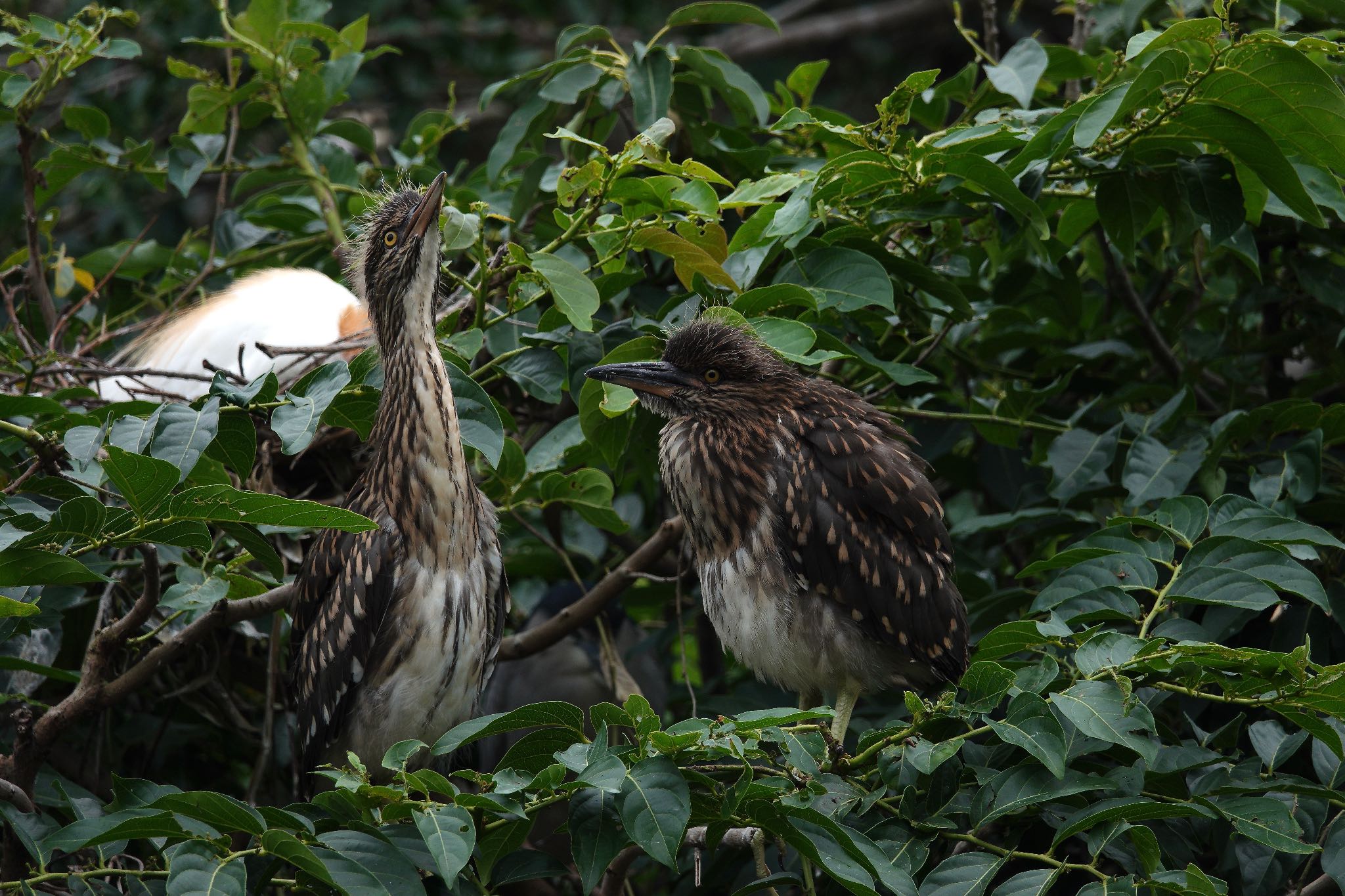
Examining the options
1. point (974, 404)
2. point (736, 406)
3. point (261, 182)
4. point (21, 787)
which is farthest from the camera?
Answer: point (261, 182)

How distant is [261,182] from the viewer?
3.78 meters

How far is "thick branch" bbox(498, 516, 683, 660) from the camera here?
3030mm

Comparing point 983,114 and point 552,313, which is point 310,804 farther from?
point 983,114

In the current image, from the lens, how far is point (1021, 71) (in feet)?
9.47

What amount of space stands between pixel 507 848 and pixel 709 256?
1.28 meters

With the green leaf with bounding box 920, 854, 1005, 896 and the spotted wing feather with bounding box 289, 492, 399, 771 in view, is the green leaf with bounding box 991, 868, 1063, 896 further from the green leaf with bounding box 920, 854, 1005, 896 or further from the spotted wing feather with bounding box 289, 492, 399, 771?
the spotted wing feather with bounding box 289, 492, 399, 771

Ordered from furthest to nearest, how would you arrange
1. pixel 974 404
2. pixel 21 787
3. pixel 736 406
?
pixel 974 404, pixel 736 406, pixel 21 787

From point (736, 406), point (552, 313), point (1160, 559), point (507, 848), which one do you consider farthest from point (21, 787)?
point (1160, 559)

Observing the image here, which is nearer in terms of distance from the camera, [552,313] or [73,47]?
[552,313]

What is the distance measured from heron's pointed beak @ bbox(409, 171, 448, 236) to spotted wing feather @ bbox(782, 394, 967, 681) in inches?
37.2

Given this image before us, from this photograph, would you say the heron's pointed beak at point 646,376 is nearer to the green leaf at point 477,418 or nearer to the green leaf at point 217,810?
the green leaf at point 477,418

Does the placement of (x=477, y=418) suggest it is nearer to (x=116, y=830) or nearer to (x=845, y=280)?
(x=845, y=280)

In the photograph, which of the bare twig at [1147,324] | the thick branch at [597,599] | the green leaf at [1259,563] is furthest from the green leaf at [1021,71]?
the thick branch at [597,599]

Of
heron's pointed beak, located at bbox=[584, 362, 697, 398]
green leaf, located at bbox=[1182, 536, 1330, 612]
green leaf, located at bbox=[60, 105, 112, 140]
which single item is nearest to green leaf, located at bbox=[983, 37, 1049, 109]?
heron's pointed beak, located at bbox=[584, 362, 697, 398]
